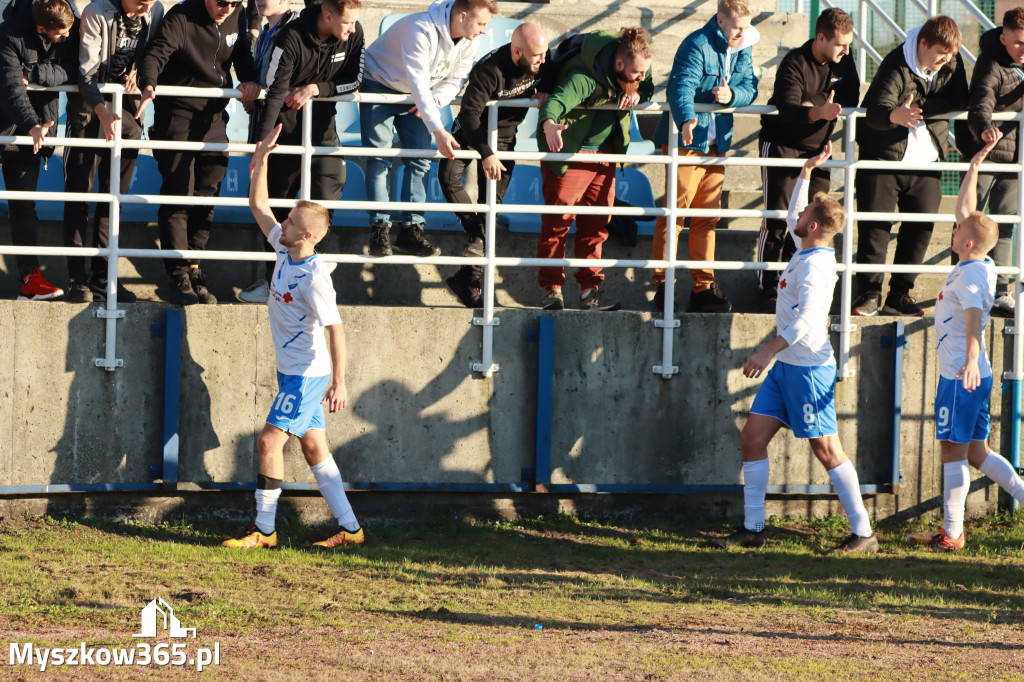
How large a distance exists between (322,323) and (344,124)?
4.68 metres

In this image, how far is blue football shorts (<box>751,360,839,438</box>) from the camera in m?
6.94

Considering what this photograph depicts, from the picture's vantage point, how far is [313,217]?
656cm

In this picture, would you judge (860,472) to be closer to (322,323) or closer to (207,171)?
(322,323)

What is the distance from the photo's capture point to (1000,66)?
7.91m

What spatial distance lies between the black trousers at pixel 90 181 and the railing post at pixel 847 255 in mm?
4882

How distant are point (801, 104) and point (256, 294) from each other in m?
4.02

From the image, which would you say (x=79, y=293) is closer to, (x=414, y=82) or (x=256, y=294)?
(x=256, y=294)

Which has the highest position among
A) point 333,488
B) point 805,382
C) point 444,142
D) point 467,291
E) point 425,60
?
point 425,60

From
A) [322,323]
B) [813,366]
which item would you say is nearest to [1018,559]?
[813,366]

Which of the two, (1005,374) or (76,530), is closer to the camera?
(76,530)

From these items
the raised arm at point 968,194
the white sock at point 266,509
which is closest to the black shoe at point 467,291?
the white sock at point 266,509

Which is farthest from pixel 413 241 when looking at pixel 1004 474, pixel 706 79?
pixel 1004 474

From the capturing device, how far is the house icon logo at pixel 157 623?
17.1 feet

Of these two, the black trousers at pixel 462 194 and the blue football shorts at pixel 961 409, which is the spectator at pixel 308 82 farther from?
the blue football shorts at pixel 961 409
